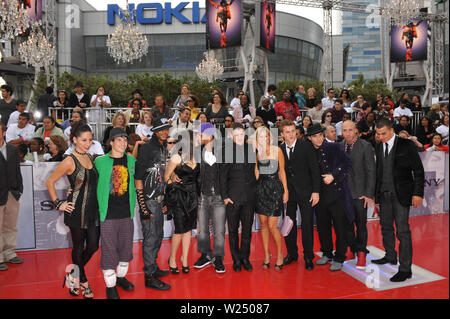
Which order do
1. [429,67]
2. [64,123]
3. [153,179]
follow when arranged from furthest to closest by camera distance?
[429,67] < [64,123] < [153,179]

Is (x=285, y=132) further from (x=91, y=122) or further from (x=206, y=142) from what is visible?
(x=91, y=122)

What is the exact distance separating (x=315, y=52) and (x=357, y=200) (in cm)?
4879

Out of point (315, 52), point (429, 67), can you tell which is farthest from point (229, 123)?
point (315, 52)

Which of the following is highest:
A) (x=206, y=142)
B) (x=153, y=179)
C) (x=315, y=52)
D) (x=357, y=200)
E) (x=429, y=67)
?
(x=315, y=52)

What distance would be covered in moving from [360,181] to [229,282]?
230cm

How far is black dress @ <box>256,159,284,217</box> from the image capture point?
4.95 m

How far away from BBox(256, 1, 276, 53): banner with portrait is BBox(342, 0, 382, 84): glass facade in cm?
8856

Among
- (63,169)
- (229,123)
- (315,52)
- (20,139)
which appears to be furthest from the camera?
(315,52)

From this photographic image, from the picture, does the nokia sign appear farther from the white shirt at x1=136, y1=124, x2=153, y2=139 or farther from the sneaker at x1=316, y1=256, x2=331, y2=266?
the sneaker at x1=316, y1=256, x2=331, y2=266

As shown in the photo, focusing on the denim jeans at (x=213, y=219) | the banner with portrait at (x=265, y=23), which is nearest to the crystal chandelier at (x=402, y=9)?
the banner with portrait at (x=265, y=23)

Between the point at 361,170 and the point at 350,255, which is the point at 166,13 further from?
the point at 350,255

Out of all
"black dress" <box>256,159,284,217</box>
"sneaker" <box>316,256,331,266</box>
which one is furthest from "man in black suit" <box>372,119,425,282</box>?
"black dress" <box>256,159,284,217</box>

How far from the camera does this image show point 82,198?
3.95 meters

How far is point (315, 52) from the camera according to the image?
50.4 metres
